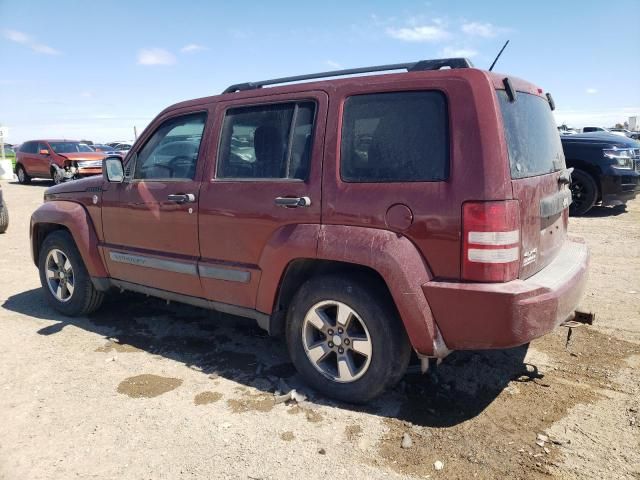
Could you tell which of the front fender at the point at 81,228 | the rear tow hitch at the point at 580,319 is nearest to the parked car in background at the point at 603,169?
the rear tow hitch at the point at 580,319

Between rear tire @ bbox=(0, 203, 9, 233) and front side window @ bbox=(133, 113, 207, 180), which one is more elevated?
front side window @ bbox=(133, 113, 207, 180)

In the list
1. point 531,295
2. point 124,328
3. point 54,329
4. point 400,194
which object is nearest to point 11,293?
point 54,329

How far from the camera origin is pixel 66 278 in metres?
4.87

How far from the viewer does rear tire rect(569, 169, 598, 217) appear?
896 centimetres

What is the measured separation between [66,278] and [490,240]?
13.2 feet

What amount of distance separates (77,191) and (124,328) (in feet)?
4.44

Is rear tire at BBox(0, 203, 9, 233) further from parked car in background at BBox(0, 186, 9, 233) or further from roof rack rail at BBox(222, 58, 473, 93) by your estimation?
roof rack rail at BBox(222, 58, 473, 93)

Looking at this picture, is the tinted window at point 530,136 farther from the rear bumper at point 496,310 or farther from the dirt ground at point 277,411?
the dirt ground at point 277,411

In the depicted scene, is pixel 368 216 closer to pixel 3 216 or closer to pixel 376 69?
pixel 376 69

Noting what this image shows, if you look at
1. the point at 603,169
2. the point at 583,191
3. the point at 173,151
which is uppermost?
the point at 173,151

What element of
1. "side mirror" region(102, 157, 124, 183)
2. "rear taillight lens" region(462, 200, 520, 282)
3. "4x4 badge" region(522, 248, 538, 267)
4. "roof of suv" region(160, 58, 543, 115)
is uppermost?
"roof of suv" region(160, 58, 543, 115)

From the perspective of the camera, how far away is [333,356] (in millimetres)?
3316

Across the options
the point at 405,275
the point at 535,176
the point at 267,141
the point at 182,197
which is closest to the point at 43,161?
the point at 182,197

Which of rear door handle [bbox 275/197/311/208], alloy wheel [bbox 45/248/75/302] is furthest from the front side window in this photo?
alloy wheel [bbox 45/248/75/302]
